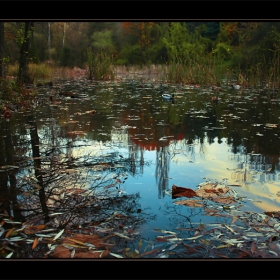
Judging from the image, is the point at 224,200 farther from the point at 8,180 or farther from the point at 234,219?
the point at 8,180

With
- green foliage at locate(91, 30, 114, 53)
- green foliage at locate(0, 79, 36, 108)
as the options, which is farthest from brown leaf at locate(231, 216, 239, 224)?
green foliage at locate(91, 30, 114, 53)

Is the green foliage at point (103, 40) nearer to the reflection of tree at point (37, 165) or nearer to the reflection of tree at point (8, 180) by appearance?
the reflection of tree at point (37, 165)

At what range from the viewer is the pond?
5.76ft

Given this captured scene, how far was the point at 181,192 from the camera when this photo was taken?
2.42m

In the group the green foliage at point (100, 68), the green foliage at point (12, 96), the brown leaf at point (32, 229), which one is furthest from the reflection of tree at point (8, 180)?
the green foliage at point (100, 68)

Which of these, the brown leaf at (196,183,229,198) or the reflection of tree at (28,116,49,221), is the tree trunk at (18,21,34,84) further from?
the brown leaf at (196,183,229,198)

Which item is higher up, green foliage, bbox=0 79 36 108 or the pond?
green foliage, bbox=0 79 36 108

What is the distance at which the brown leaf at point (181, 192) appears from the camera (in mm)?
2383

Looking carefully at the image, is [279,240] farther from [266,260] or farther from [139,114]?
[139,114]

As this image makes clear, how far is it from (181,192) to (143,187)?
0.95 feet

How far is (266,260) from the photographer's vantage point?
112 cm

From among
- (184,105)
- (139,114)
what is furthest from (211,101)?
(139,114)

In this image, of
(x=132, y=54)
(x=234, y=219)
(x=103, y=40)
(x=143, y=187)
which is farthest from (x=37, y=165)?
(x=132, y=54)
